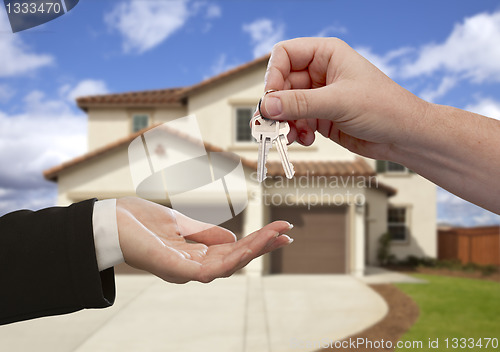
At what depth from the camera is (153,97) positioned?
1655 centimetres

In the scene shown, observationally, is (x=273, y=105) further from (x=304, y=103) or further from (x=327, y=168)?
(x=327, y=168)

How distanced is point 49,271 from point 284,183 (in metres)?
11.1

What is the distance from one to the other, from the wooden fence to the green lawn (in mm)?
3250

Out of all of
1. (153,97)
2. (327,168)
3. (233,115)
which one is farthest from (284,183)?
(153,97)

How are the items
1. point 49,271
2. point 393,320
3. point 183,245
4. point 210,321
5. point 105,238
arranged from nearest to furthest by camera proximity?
point 49,271, point 105,238, point 183,245, point 210,321, point 393,320

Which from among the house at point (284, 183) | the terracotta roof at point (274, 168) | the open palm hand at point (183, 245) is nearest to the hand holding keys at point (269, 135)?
the open palm hand at point (183, 245)

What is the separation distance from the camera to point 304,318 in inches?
318

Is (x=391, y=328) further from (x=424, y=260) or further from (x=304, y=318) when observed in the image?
(x=424, y=260)

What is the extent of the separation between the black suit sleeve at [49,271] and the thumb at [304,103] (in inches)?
42.6

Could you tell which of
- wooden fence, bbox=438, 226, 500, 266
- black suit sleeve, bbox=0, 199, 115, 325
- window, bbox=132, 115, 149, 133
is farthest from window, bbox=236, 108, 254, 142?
black suit sleeve, bbox=0, 199, 115, 325

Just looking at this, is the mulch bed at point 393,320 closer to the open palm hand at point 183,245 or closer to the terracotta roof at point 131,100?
the open palm hand at point 183,245

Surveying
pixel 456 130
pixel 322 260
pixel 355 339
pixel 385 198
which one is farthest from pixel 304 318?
pixel 385 198

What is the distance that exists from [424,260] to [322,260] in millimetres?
6022

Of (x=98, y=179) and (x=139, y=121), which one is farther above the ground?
(x=139, y=121)
